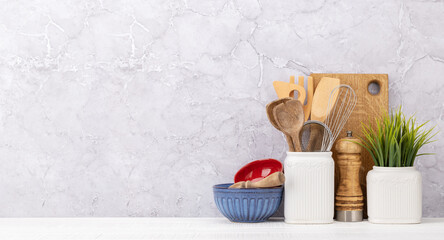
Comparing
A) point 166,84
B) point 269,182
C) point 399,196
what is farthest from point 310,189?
point 166,84

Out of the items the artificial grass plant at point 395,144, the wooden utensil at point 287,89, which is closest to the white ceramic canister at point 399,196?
the artificial grass plant at point 395,144

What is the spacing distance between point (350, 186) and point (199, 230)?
0.39 metres

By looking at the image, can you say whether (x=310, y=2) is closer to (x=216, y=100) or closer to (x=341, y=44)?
(x=341, y=44)

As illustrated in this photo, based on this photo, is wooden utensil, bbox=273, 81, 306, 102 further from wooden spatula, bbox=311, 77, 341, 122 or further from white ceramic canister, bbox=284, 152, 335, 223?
white ceramic canister, bbox=284, 152, 335, 223

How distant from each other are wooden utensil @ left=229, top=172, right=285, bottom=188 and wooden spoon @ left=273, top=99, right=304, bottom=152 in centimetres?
9

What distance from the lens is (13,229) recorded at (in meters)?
1.15

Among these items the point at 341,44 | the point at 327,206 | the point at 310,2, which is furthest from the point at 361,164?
the point at 310,2

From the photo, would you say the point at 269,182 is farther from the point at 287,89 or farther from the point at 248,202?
the point at 287,89

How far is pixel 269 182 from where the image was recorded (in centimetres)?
115

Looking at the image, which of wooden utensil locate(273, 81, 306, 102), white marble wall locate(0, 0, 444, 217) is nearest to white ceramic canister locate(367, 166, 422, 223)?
white marble wall locate(0, 0, 444, 217)

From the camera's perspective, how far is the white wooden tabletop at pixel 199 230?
105 centimetres

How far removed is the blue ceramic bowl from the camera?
1.15 m

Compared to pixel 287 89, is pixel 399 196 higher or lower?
lower

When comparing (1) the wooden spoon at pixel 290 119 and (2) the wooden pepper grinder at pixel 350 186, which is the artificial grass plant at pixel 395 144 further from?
(1) the wooden spoon at pixel 290 119
